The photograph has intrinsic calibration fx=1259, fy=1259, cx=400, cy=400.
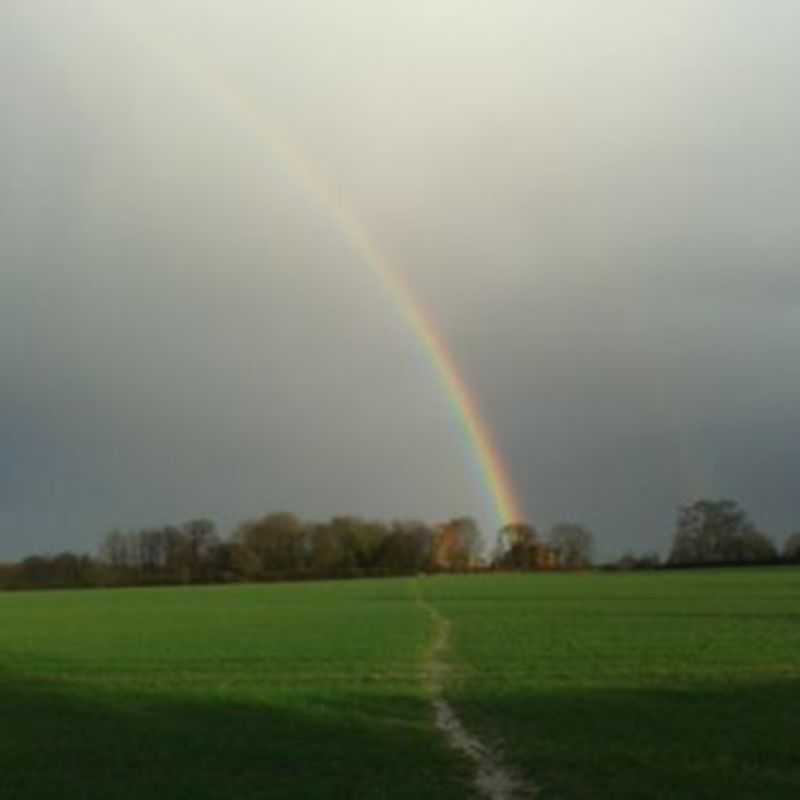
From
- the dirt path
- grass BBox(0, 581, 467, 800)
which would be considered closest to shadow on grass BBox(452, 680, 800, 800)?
the dirt path

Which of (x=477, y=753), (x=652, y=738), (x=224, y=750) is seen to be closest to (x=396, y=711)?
(x=224, y=750)

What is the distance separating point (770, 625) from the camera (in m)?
53.0

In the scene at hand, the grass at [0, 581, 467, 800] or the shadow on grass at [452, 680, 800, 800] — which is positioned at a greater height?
the shadow on grass at [452, 680, 800, 800]

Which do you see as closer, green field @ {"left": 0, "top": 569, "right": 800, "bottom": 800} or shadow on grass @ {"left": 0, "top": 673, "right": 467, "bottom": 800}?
shadow on grass @ {"left": 0, "top": 673, "right": 467, "bottom": 800}

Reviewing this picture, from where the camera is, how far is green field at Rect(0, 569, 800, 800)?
56.0 ft

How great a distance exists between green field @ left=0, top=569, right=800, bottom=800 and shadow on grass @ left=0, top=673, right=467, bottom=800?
55 mm

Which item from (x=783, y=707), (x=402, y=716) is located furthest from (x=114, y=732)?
(x=783, y=707)

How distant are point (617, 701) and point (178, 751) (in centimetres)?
973

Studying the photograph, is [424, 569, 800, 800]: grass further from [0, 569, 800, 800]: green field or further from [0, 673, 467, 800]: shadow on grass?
[0, 673, 467, 800]: shadow on grass

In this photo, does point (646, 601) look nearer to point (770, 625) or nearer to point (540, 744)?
point (770, 625)

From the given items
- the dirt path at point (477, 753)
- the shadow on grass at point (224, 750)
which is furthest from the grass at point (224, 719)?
the dirt path at point (477, 753)

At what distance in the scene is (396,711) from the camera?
25.3m

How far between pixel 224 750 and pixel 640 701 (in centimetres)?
946

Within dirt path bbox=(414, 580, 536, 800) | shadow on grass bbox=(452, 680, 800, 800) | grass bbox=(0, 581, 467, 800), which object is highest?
shadow on grass bbox=(452, 680, 800, 800)
